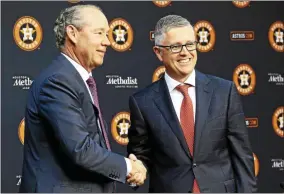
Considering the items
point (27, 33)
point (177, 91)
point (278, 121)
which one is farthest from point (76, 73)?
point (278, 121)

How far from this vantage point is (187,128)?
2410 millimetres

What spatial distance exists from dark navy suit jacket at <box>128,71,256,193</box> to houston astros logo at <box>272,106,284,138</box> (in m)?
1.92

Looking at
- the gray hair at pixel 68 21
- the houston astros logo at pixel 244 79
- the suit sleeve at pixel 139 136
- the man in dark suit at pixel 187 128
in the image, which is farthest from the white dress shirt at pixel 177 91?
the houston astros logo at pixel 244 79

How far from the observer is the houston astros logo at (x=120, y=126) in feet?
13.1

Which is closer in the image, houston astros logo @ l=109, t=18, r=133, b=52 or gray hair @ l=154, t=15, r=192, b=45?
gray hair @ l=154, t=15, r=192, b=45

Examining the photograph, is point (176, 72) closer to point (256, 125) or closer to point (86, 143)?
point (86, 143)

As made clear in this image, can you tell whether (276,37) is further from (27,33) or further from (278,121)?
(27,33)

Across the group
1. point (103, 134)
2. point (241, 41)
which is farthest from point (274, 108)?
point (103, 134)

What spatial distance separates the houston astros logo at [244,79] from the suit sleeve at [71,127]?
2.36 meters

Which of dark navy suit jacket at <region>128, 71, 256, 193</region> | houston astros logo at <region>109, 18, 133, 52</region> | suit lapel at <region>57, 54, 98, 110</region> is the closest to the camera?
suit lapel at <region>57, 54, 98, 110</region>

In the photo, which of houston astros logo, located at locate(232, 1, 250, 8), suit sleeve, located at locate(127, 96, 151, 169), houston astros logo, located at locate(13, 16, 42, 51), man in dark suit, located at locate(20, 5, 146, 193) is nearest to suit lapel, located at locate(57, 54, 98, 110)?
man in dark suit, located at locate(20, 5, 146, 193)

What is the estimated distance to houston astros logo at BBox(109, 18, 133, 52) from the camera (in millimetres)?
3982

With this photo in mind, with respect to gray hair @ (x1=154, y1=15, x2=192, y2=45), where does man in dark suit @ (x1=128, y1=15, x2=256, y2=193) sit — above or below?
below

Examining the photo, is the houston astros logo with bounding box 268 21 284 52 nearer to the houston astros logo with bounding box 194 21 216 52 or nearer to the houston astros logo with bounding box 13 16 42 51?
the houston astros logo with bounding box 194 21 216 52
